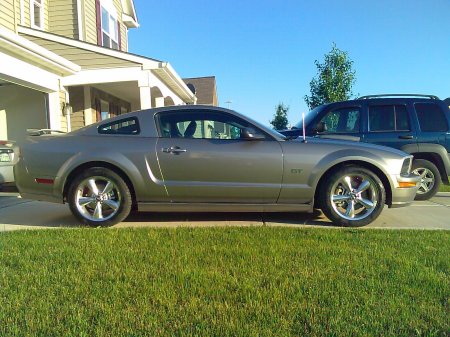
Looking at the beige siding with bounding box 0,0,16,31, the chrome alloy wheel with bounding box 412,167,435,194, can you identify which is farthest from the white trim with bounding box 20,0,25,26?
the chrome alloy wheel with bounding box 412,167,435,194

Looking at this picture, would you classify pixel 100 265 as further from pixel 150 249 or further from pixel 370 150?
pixel 370 150

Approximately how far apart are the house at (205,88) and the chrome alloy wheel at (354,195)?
1307 inches

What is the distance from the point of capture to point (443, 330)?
2.23 m

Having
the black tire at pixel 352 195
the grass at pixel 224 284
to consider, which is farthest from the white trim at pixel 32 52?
the black tire at pixel 352 195

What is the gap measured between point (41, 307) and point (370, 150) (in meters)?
3.97

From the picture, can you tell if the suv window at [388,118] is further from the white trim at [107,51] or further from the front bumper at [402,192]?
the white trim at [107,51]

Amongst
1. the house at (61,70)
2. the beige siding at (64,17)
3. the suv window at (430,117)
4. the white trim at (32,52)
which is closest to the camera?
the suv window at (430,117)

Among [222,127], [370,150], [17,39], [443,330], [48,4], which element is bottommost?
[443,330]

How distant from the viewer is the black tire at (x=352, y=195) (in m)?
4.73

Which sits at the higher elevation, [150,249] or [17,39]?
[17,39]

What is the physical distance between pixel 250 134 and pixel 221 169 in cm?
55

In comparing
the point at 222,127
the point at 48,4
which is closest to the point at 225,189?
the point at 222,127

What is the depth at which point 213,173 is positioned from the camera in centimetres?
473

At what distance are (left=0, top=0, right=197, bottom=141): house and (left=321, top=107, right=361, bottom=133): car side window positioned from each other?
5841mm
